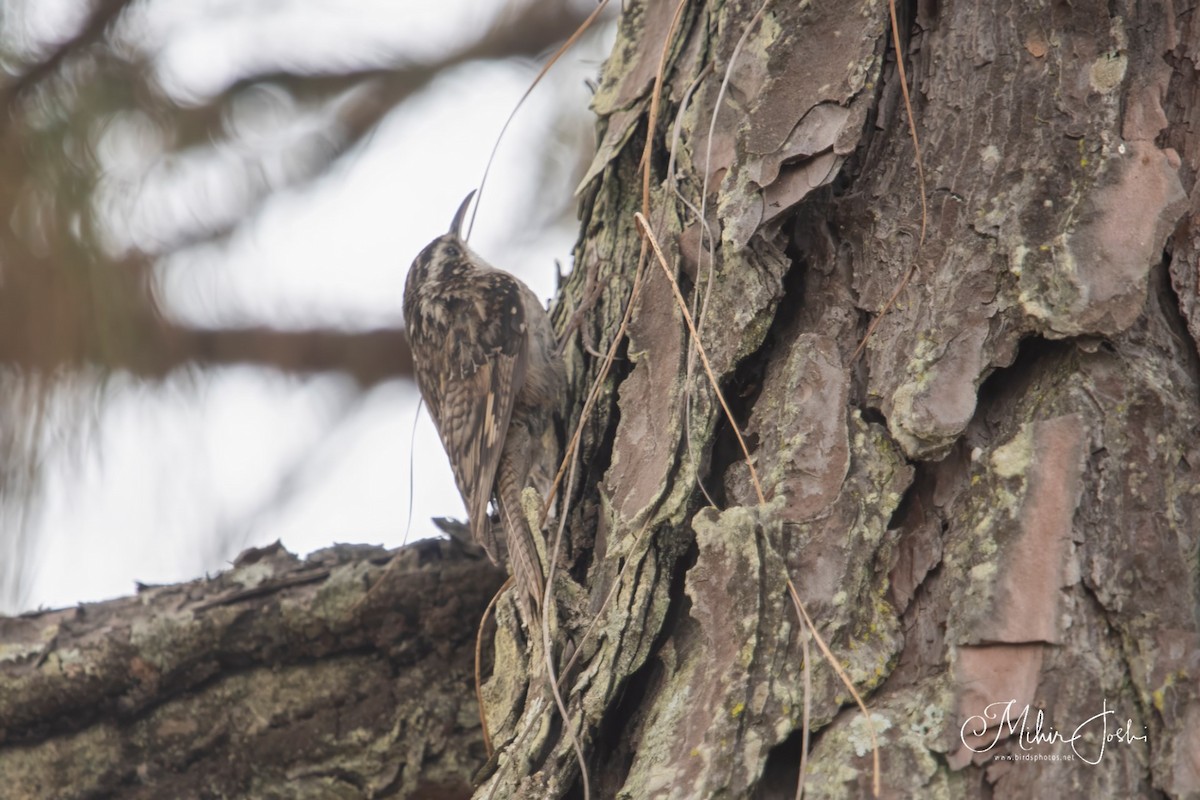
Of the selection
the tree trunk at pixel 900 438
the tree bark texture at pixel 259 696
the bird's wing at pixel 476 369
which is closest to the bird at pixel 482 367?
the bird's wing at pixel 476 369

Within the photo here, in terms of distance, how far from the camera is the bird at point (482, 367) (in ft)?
8.67

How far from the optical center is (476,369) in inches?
118

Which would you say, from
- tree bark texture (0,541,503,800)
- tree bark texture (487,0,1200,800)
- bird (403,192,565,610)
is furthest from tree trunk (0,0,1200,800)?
bird (403,192,565,610)

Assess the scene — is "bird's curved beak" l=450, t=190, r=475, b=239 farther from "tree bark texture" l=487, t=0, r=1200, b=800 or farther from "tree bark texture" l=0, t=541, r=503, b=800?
"tree bark texture" l=487, t=0, r=1200, b=800

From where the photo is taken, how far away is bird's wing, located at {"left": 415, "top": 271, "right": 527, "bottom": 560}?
277 cm

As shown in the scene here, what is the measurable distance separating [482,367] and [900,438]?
1.87 m


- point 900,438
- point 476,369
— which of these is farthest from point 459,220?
point 900,438

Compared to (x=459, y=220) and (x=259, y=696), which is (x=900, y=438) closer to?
(x=259, y=696)

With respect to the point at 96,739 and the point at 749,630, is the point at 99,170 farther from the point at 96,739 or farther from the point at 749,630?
the point at 749,630

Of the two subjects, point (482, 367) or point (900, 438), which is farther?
point (482, 367)

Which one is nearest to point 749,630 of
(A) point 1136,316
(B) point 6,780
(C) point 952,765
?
(C) point 952,765

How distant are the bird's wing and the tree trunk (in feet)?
3.72

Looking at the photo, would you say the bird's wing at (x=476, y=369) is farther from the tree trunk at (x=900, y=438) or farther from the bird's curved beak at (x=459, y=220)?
the tree trunk at (x=900, y=438)

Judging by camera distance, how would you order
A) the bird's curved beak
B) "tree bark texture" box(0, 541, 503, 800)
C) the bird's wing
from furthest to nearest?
1. the bird's curved beak
2. the bird's wing
3. "tree bark texture" box(0, 541, 503, 800)
